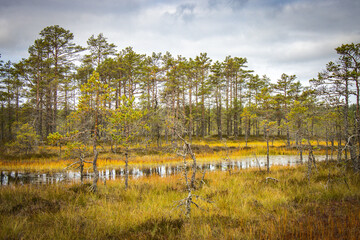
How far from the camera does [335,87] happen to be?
31.5ft

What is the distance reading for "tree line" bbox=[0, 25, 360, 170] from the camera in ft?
24.5

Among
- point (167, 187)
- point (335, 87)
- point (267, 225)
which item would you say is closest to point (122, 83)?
point (167, 187)

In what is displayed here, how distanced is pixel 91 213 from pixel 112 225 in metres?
1.24

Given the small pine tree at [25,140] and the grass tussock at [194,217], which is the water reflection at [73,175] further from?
the small pine tree at [25,140]

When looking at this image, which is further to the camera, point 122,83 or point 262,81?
point 262,81

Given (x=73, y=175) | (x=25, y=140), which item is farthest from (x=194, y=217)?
(x=25, y=140)

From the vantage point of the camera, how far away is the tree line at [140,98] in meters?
7.47

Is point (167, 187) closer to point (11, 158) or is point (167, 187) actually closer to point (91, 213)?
point (91, 213)

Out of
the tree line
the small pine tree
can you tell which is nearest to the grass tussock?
the tree line

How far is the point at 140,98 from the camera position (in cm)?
2983

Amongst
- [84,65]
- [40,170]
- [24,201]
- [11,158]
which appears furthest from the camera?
[84,65]

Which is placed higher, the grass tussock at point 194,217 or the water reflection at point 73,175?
the grass tussock at point 194,217

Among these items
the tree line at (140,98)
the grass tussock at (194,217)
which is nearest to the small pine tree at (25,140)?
the tree line at (140,98)

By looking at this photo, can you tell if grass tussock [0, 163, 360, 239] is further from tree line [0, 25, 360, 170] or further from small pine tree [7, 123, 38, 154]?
small pine tree [7, 123, 38, 154]
